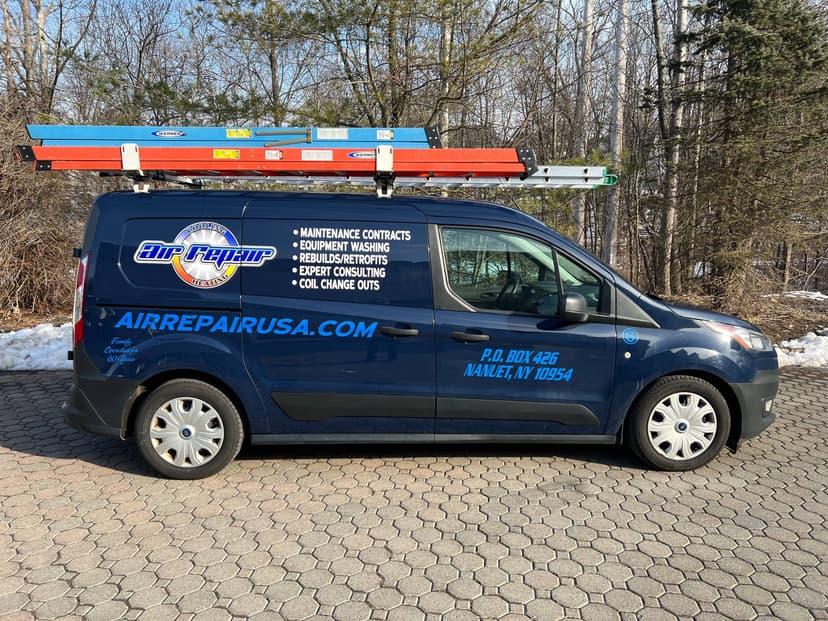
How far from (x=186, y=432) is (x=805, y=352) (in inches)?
310

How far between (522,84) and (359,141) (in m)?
10.2

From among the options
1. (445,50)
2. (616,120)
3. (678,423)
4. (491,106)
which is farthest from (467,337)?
(616,120)

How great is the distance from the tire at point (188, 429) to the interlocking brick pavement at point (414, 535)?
0.48ft

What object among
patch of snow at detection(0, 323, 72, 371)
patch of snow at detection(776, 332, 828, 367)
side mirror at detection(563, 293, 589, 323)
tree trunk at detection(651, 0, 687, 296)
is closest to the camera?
side mirror at detection(563, 293, 589, 323)

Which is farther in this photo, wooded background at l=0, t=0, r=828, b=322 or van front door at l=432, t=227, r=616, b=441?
wooded background at l=0, t=0, r=828, b=322

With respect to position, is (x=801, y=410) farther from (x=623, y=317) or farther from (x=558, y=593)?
(x=558, y=593)

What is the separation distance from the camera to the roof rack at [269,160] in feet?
12.9

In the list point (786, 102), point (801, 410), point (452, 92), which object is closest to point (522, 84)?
point (452, 92)

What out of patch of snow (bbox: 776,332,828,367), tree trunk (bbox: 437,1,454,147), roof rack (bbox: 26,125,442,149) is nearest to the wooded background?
tree trunk (bbox: 437,1,454,147)

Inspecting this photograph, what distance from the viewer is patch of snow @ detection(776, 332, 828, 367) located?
24.5 feet

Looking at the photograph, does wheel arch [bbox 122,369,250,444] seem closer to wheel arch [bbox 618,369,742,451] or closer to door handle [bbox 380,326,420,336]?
door handle [bbox 380,326,420,336]

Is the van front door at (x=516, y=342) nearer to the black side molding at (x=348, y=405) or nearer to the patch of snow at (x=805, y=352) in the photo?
the black side molding at (x=348, y=405)

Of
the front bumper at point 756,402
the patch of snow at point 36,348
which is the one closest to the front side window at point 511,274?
the front bumper at point 756,402

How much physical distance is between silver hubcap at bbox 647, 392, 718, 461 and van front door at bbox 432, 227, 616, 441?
15.4 inches
